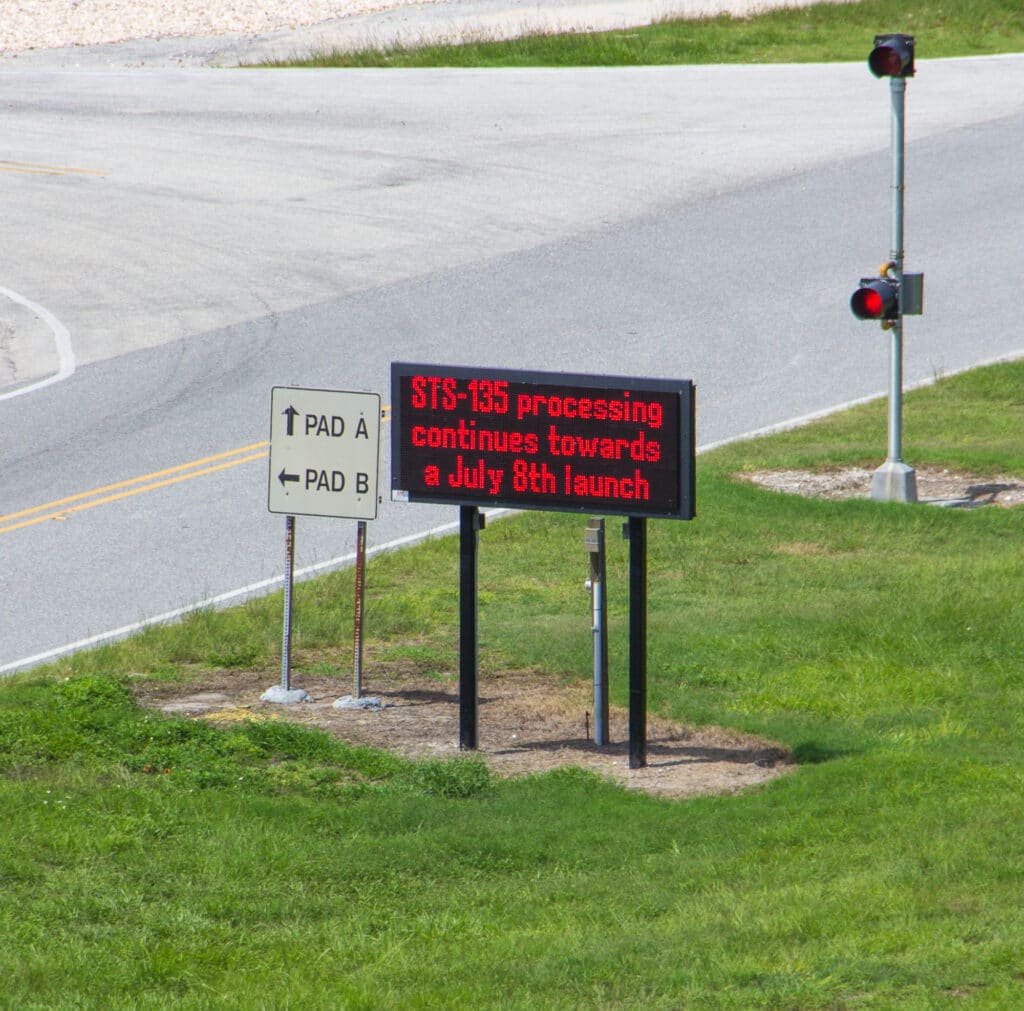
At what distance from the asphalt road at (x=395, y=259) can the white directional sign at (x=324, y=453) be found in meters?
2.47

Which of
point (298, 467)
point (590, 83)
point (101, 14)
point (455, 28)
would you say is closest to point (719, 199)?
point (590, 83)

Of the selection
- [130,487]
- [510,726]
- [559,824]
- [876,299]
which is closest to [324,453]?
[510,726]

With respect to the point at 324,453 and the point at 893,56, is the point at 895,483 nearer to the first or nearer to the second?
the point at 893,56

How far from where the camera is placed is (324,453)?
39.1 ft

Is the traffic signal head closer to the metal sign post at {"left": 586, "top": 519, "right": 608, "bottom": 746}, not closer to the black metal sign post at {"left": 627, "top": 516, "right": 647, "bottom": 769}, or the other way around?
the metal sign post at {"left": 586, "top": 519, "right": 608, "bottom": 746}

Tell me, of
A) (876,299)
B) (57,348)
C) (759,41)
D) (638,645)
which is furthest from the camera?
(759,41)

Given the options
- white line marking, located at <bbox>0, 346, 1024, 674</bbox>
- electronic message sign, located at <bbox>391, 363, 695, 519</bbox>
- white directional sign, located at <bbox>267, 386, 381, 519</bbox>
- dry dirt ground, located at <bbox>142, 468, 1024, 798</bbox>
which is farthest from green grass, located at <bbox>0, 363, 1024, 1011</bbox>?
electronic message sign, located at <bbox>391, 363, 695, 519</bbox>

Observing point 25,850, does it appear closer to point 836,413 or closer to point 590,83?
point 836,413

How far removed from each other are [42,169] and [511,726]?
70.4 feet

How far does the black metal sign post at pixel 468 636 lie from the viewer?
10.8 meters

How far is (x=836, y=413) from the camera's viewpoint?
63.7ft

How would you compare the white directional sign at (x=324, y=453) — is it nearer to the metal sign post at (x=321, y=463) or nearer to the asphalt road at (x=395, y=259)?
the metal sign post at (x=321, y=463)

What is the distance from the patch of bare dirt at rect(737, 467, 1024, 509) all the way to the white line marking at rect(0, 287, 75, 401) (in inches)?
325

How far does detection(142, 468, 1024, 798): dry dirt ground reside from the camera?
10.4 m
